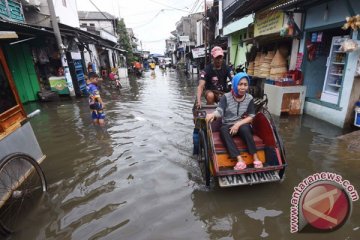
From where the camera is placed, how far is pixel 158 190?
3.97 m

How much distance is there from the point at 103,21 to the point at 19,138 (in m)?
39.9

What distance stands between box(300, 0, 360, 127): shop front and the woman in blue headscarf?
3852mm

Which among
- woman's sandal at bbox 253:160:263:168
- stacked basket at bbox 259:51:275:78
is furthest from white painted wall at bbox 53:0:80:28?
woman's sandal at bbox 253:160:263:168

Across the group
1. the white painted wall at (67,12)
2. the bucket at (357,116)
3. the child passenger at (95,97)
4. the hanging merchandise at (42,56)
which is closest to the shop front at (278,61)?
the bucket at (357,116)

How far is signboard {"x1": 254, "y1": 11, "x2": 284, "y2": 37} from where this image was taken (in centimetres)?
898

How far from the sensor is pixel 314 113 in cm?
762

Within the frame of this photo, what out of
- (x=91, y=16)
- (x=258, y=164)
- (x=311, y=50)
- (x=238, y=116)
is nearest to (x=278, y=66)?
(x=311, y=50)

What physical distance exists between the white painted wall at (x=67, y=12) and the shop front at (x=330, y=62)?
52.5 feet

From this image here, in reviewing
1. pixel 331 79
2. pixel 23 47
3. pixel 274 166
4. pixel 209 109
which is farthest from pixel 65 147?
pixel 23 47

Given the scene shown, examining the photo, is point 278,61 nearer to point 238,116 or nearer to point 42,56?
point 238,116

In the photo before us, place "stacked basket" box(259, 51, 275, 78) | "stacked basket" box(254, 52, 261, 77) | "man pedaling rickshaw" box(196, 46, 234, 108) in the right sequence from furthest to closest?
"stacked basket" box(254, 52, 261, 77), "stacked basket" box(259, 51, 275, 78), "man pedaling rickshaw" box(196, 46, 234, 108)

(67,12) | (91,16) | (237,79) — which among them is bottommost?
(237,79)

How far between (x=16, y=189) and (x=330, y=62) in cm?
843
